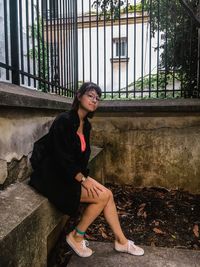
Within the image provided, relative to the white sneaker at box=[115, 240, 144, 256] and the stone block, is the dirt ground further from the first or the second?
the stone block

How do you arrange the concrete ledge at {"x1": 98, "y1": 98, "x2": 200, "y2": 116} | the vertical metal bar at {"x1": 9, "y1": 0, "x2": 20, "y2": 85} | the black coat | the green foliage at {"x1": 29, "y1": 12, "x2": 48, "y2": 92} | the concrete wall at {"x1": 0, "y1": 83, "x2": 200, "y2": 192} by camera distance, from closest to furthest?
1. the black coat
2. the vertical metal bar at {"x1": 9, "y1": 0, "x2": 20, "y2": 85}
3. the green foliage at {"x1": 29, "y1": 12, "x2": 48, "y2": 92}
4. the concrete ledge at {"x1": 98, "y1": 98, "x2": 200, "y2": 116}
5. the concrete wall at {"x1": 0, "y1": 83, "x2": 200, "y2": 192}

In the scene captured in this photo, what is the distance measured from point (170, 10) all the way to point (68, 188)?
3501 mm

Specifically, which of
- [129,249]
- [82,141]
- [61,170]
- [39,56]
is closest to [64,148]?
[61,170]

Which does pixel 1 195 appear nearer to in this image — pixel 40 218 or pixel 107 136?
pixel 40 218

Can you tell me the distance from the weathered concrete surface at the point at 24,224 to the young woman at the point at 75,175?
0.11 m

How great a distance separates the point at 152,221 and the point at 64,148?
5.04ft

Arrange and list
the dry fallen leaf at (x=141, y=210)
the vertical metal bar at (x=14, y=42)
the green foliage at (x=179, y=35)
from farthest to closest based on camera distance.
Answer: the green foliage at (x=179, y=35), the dry fallen leaf at (x=141, y=210), the vertical metal bar at (x=14, y=42)

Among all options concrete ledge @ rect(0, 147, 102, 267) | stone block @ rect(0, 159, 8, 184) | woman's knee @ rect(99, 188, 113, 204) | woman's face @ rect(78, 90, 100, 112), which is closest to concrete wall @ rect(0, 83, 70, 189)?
stone block @ rect(0, 159, 8, 184)

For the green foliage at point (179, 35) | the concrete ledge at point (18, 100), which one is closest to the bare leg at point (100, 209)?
the concrete ledge at point (18, 100)

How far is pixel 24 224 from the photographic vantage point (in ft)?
5.31

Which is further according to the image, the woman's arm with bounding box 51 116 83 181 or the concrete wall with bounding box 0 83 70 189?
the woman's arm with bounding box 51 116 83 181

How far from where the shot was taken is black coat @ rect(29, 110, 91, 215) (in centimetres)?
210

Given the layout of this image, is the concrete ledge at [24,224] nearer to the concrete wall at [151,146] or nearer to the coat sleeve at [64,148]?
the coat sleeve at [64,148]

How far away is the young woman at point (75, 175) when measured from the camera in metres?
2.12
